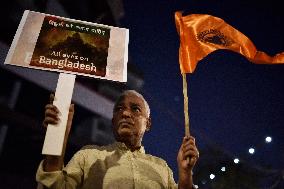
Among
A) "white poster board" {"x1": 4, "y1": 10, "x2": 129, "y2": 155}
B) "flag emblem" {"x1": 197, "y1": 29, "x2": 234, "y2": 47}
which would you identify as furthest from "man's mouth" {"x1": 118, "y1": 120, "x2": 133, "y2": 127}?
"flag emblem" {"x1": 197, "y1": 29, "x2": 234, "y2": 47}

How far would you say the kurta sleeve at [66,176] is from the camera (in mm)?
2744

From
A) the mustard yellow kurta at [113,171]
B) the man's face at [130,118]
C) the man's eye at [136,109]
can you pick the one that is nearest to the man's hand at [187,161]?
the mustard yellow kurta at [113,171]

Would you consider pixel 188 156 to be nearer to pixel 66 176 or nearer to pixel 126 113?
pixel 126 113

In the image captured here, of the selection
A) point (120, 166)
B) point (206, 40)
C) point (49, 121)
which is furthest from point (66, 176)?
point (206, 40)

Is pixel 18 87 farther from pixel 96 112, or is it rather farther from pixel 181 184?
pixel 181 184

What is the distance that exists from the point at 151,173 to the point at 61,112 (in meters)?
1.38

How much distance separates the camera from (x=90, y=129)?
17.5 metres

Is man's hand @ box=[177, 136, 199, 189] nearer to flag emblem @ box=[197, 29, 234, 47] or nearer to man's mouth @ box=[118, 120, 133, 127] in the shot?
man's mouth @ box=[118, 120, 133, 127]

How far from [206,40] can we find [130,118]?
1.76 metres

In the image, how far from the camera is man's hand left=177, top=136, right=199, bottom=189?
10.6 ft

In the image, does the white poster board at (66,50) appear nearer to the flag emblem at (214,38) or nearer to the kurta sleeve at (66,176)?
the kurta sleeve at (66,176)

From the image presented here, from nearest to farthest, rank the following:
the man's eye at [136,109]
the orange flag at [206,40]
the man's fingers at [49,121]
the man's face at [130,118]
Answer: the man's fingers at [49,121], the man's face at [130,118], the man's eye at [136,109], the orange flag at [206,40]

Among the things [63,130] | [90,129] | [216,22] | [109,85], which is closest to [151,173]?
[63,130]

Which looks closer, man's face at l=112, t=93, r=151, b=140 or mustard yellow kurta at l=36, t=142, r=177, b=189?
mustard yellow kurta at l=36, t=142, r=177, b=189
